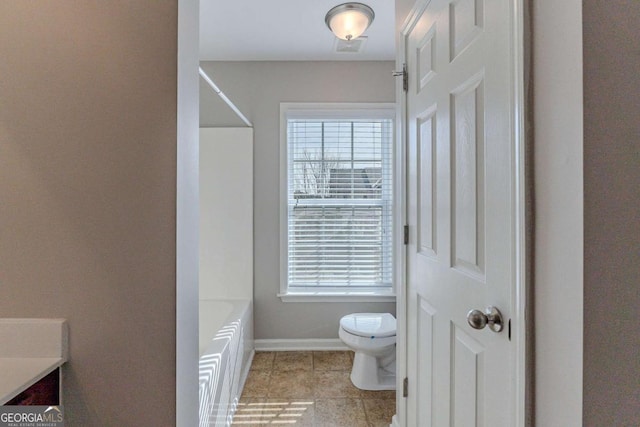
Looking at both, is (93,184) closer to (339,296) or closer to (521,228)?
(521,228)

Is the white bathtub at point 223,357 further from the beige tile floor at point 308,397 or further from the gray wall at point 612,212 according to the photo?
the gray wall at point 612,212

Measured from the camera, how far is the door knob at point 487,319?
89 centimetres

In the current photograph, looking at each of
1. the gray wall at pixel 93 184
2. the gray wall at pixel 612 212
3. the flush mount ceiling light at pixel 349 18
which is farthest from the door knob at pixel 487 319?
the flush mount ceiling light at pixel 349 18

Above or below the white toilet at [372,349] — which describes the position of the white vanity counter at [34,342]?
above

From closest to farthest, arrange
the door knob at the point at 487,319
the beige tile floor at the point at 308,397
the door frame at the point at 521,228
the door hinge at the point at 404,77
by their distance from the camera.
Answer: the door frame at the point at 521,228
the door knob at the point at 487,319
the door hinge at the point at 404,77
the beige tile floor at the point at 308,397

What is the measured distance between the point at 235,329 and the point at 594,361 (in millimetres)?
1938

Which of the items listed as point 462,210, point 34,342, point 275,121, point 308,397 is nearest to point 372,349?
point 308,397

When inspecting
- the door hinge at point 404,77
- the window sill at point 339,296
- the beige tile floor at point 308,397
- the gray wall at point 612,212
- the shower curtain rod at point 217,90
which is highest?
the shower curtain rod at point 217,90

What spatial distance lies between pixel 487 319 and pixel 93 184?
3.54 ft

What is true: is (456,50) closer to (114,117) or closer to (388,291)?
(114,117)

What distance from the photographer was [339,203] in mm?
3092

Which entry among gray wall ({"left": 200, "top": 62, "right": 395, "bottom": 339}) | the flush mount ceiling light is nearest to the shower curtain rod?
gray wall ({"left": 200, "top": 62, "right": 395, "bottom": 339})

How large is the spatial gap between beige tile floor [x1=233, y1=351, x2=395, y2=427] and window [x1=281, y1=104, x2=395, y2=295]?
612 millimetres

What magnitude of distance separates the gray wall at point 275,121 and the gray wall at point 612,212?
2.45 metres
